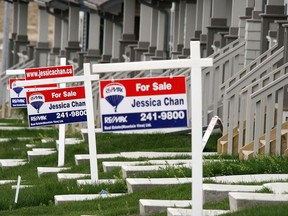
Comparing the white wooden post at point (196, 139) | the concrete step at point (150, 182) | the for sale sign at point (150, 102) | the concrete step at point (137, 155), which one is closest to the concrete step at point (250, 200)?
the white wooden post at point (196, 139)

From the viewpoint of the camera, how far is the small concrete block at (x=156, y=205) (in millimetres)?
14798

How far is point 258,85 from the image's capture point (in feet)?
73.3

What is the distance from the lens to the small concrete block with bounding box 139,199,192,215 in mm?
14798

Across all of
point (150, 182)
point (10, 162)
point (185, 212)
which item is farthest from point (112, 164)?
point (185, 212)

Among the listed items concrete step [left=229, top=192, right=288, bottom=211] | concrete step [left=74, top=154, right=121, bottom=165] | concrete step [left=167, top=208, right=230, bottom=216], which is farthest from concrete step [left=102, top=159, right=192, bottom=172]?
concrete step [left=229, top=192, right=288, bottom=211]

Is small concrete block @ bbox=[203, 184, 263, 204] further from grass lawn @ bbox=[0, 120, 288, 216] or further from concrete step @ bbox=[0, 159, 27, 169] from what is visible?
concrete step @ bbox=[0, 159, 27, 169]

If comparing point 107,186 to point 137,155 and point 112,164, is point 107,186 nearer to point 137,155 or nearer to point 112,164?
point 112,164

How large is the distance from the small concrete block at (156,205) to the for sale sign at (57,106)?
5.98 metres

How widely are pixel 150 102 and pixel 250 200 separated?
5.27 feet

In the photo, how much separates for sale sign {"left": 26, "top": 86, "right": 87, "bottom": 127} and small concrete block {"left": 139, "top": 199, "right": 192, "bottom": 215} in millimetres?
5978

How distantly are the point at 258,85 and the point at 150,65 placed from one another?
871 cm

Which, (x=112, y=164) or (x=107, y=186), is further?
(x=112, y=164)

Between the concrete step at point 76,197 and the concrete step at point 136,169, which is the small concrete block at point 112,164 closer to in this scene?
the concrete step at point 136,169

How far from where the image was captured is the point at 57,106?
21.0 m
